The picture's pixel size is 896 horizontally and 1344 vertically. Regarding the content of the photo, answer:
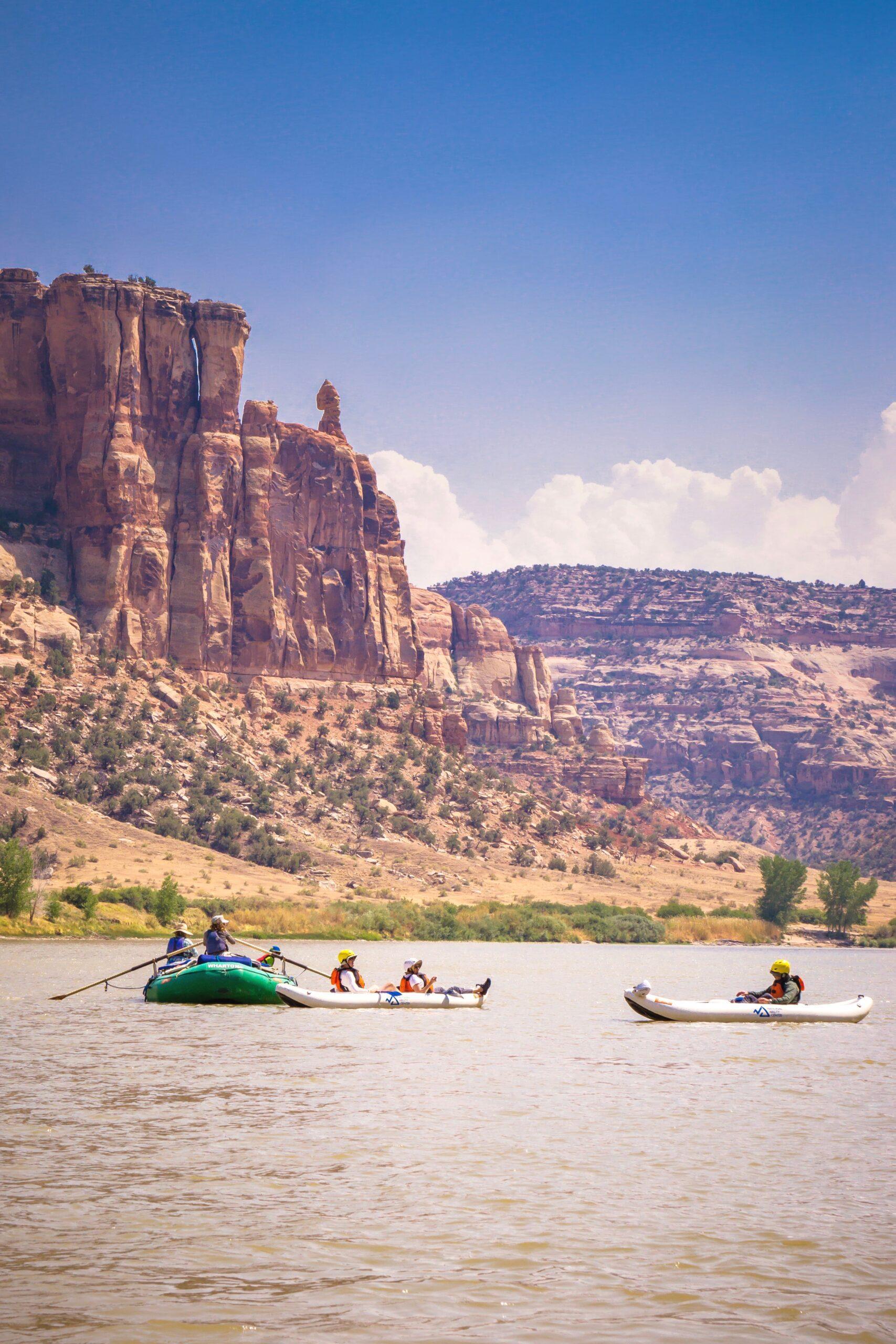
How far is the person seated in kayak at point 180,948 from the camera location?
31.7 m

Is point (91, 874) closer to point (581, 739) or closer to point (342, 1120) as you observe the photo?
point (342, 1120)

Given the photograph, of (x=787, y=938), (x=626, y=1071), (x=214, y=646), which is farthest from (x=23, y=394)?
(x=626, y=1071)

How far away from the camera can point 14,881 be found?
156 feet

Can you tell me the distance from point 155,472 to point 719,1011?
232 feet

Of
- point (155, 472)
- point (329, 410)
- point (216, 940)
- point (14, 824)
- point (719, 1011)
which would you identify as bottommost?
point (719, 1011)

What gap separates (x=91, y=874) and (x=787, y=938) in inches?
1561

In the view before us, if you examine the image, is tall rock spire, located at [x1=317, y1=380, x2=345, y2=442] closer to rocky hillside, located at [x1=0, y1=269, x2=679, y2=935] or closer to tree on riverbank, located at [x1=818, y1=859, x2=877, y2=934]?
rocky hillside, located at [x1=0, y1=269, x2=679, y2=935]

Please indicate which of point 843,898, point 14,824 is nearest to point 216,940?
point 14,824

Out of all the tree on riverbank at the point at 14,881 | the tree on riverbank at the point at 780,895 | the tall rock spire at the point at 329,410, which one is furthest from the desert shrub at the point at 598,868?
the tree on riverbank at the point at 14,881

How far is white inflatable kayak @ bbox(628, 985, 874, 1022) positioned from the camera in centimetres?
2852

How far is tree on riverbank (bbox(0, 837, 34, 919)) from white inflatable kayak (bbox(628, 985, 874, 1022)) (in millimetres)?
20516

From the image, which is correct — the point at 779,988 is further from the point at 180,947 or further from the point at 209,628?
the point at 209,628

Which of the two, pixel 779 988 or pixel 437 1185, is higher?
pixel 779 988

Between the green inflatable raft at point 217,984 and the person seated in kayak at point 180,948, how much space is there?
0.61 meters
